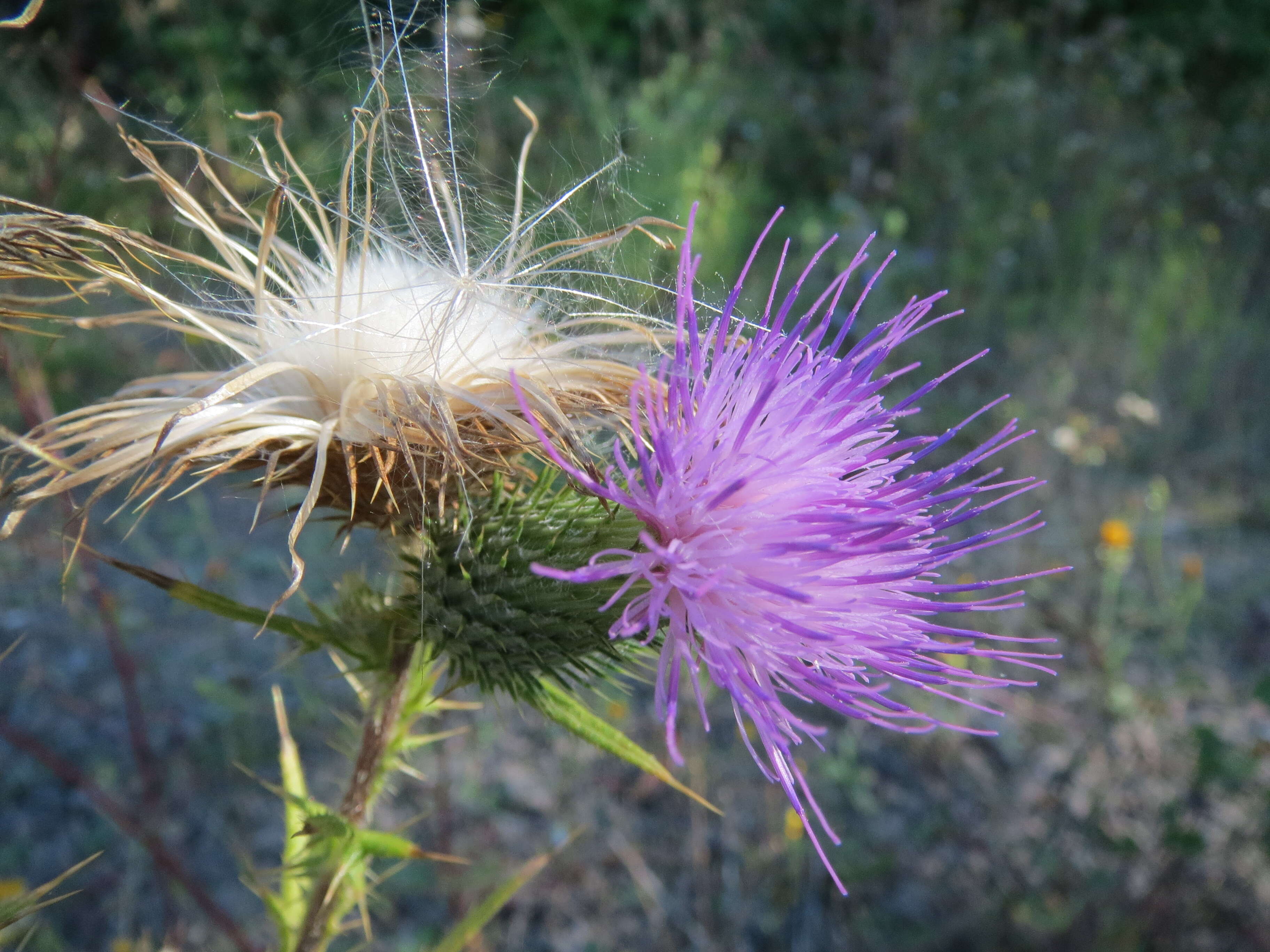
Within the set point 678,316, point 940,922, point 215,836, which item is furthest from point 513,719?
point 678,316

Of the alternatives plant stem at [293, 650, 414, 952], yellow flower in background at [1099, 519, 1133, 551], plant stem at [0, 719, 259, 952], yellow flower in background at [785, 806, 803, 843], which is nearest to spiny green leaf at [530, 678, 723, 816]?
plant stem at [293, 650, 414, 952]

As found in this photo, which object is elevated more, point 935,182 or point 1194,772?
point 935,182

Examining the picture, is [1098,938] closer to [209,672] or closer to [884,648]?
[884,648]

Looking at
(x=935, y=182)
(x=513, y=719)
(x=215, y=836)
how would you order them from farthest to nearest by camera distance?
1. (x=935, y=182)
2. (x=513, y=719)
3. (x=215, y=836)

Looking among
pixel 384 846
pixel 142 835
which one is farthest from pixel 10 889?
pixel 384 846

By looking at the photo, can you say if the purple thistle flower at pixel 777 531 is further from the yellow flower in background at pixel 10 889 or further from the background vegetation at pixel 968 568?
the yellow flower in background at pixel 10 889

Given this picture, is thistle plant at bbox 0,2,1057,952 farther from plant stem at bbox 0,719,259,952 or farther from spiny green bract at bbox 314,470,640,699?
plant stem at bbox 0,719,259,952
